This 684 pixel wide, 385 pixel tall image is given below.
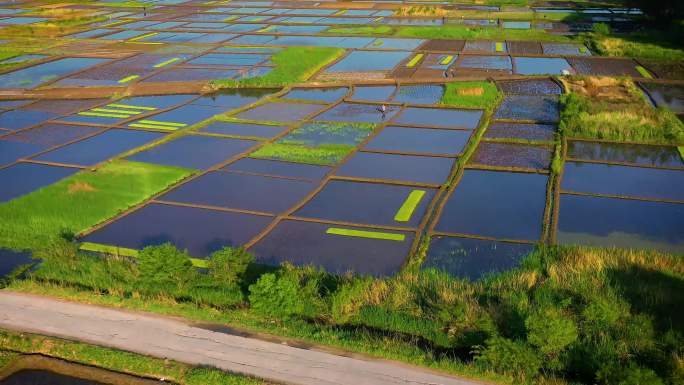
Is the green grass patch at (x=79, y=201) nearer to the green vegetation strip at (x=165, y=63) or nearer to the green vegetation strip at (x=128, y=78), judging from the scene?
the green vegetation strip at (x=128, y=78)

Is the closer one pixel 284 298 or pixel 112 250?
pixel 284 298

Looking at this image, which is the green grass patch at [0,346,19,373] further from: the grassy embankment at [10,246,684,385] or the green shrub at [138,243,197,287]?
the green shrub at [138,243,197,287]

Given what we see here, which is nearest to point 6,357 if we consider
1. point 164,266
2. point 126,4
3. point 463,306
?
point 164,266

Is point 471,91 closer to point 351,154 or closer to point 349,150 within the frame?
point 349,150

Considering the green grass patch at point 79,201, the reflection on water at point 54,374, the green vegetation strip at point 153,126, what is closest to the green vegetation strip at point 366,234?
the green grass patch at point 79,201

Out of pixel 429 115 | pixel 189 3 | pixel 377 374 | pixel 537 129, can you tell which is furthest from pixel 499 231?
pixel 189 3

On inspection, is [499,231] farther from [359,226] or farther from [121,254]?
[121,254]

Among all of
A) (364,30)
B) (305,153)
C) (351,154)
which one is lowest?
(351,154)

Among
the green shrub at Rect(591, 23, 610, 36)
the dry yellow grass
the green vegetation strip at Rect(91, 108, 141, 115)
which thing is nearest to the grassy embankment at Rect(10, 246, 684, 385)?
the green vegetation strip at Rect(91, 108, 141, 115)
